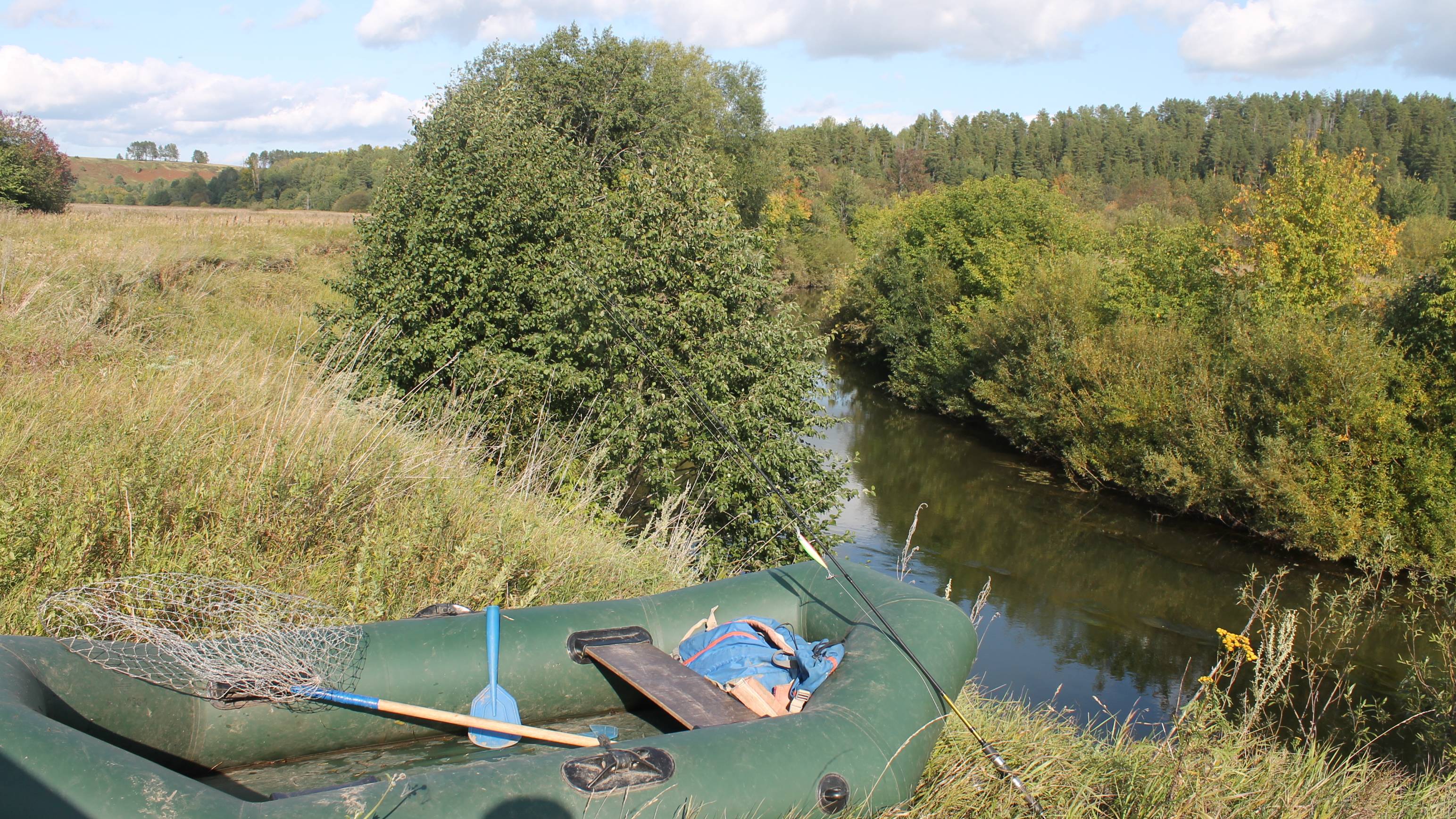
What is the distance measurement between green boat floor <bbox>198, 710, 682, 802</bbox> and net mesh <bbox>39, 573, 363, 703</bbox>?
24 centimetres

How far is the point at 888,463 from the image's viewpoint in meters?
20.8

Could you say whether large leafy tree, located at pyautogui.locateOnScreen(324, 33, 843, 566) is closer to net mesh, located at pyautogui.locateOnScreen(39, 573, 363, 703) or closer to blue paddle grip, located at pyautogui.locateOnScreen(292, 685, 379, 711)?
net mesh, located at pyautogui.locateOnScreen(39, 573, 363, 703)

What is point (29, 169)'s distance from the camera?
64.6ft

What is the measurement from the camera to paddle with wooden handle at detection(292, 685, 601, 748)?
3.20 meters

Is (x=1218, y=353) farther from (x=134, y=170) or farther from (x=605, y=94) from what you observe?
(x=134, y=170)

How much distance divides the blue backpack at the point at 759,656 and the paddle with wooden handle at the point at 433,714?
0.77 metres

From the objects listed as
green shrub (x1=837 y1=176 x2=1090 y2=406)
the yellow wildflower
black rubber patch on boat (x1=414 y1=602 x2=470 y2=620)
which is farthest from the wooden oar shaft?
green shrub (x1=837 y1=176 x2=1090 y2=406)

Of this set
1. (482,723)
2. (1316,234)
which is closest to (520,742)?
(482,723)

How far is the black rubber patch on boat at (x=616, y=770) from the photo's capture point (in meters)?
2.66

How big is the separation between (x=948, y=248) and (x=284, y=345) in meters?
21.8

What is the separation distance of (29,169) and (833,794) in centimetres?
2337

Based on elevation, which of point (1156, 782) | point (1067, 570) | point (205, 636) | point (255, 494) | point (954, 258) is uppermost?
point (954, 258)

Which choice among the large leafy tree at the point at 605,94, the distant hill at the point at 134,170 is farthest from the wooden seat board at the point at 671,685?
the distant hill at the point at 134,170

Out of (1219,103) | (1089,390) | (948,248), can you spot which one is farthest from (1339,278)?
(1219,103)
